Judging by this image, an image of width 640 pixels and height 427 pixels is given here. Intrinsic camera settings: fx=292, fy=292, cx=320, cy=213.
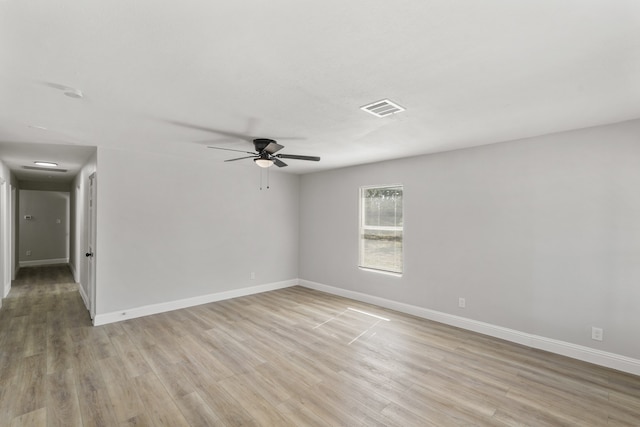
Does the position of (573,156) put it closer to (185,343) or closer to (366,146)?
(366,146)

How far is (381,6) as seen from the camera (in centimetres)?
138

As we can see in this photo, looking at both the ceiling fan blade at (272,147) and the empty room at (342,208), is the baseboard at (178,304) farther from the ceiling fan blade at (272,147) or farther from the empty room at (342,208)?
the ceiling fan blade at (272,147)

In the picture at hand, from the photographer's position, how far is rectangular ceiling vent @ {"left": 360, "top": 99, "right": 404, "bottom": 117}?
2.52 meters

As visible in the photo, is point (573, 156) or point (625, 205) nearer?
point (625, 205)

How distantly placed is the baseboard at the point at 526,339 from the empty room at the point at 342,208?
0.08 feet

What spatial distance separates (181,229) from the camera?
16.1ft

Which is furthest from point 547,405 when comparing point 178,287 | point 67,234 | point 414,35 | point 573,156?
point 67,234

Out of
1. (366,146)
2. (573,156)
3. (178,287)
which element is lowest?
(178,287)

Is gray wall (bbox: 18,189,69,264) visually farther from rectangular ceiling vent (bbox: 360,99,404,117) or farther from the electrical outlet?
the electrical outlet

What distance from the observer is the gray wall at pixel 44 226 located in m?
8.50

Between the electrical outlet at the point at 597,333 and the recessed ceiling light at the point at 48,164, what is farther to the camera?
the recessed ceiling light at the point at 48,164

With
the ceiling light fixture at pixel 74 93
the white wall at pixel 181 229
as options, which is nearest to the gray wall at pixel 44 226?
the white wall at pixel 181 229

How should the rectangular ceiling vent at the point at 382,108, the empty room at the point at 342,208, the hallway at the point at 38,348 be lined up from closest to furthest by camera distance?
the empty room at the point at 342,208, the hallway at the point at 38,348, the rectangular ceiling vent at the point at 382,108

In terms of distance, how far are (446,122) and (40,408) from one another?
14.4 feet
